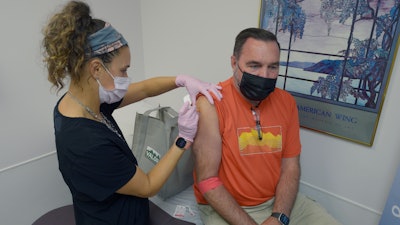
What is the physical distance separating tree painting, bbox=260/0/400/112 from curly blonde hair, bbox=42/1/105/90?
110 cm

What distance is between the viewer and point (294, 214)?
1473mm

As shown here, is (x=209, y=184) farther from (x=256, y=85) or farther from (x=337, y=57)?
(x=337, y=57)

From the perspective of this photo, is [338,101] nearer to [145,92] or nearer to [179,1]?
[145,92]

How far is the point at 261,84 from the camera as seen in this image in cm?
126

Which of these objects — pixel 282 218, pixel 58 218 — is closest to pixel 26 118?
pixel 58 218

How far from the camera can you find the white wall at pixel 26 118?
1.58 metres

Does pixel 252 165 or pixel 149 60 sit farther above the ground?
pixel 149 60

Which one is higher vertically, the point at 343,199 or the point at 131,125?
the point at 131,125

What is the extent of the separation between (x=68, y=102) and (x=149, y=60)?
1494mm

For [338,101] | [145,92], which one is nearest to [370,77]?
[338,101]

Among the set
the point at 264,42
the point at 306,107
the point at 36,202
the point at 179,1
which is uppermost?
the point at 179,1

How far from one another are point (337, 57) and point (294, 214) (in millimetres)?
883

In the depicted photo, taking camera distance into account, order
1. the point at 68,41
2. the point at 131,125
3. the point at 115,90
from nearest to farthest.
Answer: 1. the point at 68,41
2. the point at 115,90
3. the point at 131,125

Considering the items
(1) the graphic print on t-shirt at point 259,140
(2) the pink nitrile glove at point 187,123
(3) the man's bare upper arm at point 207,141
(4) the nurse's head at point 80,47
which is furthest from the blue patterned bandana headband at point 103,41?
(1) the graphic print on t-shirt at point 259,140
